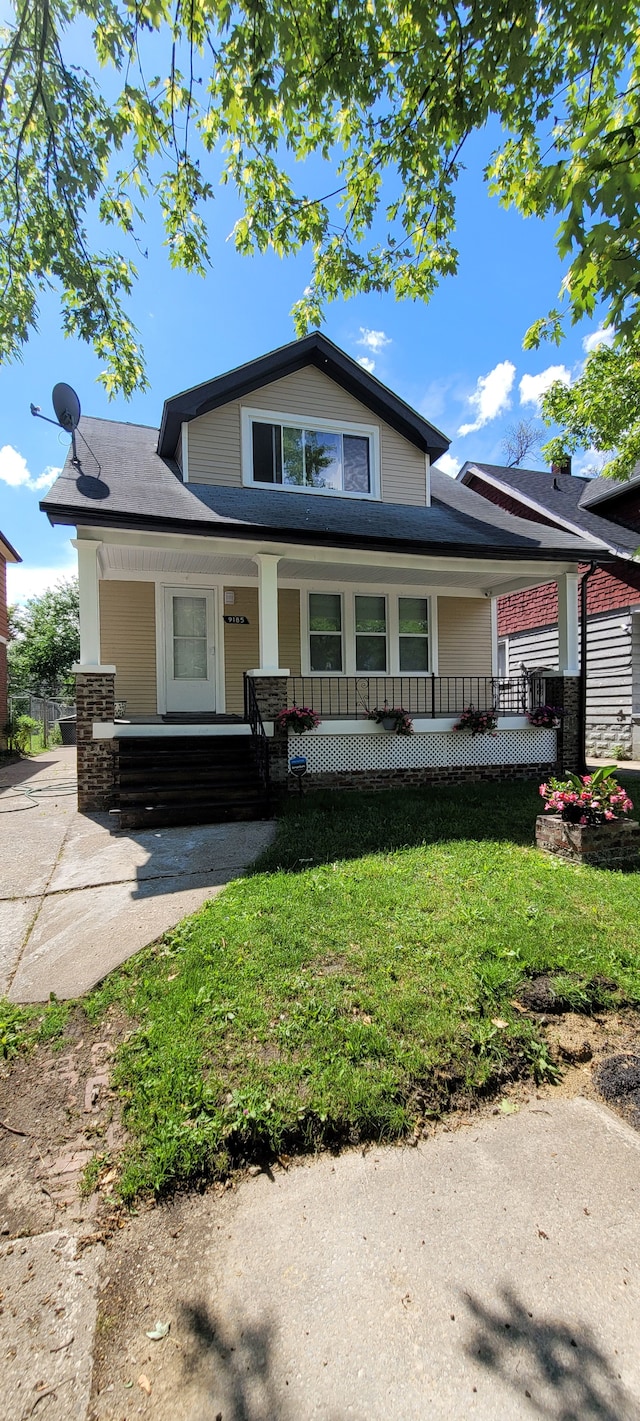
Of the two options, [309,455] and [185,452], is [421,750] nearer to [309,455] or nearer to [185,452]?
[309,455]

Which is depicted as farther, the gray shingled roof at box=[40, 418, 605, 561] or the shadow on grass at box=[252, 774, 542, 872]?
the gray shingled roof at box=[40, 418, 605, 561]

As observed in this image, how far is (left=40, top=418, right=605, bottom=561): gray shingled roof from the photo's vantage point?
742 cm

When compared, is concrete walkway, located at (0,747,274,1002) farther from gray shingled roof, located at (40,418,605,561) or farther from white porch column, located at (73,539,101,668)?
gray shingled roof, located at (40,418,605,561)

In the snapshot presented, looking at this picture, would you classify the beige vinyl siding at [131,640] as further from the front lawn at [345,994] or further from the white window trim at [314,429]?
the front lawn at [345,994]

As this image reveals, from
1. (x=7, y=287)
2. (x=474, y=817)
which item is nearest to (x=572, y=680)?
(x=474, y=817)

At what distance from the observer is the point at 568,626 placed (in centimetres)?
996

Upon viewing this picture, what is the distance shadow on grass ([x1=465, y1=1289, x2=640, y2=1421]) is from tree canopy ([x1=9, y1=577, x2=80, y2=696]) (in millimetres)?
31332

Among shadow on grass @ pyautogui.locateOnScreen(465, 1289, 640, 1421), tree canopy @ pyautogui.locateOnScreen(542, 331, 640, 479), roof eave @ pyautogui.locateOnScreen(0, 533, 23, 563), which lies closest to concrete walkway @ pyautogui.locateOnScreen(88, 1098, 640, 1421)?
shadow on grass @ pyautogui.locateOnScreen(465, 1289, 640, 1421)

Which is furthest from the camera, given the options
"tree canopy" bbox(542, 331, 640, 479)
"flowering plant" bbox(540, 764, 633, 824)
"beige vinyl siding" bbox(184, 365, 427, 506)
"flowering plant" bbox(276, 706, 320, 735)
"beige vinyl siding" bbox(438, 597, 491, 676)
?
"beige vinyl siding" bbox(438, 597, 491, 676)

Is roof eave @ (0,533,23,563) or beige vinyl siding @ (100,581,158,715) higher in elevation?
roof eave @ (0,533,23,563)

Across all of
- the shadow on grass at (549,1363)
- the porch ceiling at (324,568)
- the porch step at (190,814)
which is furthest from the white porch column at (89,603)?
the shadow on grass at (549,1363)

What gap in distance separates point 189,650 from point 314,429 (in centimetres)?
440

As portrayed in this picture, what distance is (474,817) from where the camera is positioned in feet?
22.5

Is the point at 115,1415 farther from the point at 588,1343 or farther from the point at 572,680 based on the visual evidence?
the point at 572,680
